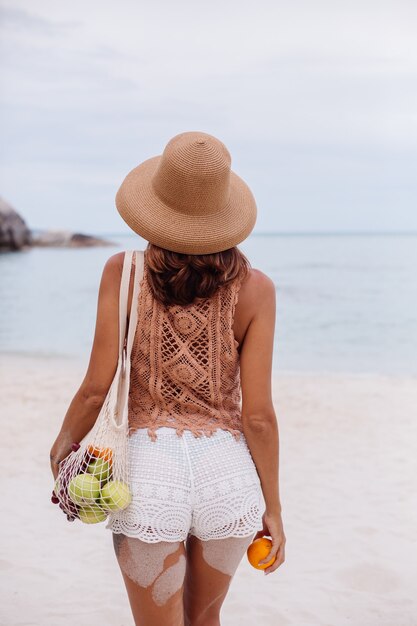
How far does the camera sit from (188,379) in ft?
5.85

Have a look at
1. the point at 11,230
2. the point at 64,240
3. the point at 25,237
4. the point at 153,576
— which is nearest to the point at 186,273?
the point at 153,576

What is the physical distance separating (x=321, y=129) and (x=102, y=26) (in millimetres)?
10930

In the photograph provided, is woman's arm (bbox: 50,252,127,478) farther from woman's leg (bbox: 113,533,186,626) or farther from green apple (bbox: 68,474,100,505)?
woman's leg (bbox: 113,533,186,626)

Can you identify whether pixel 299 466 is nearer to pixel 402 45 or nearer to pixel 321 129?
pixel 402 45

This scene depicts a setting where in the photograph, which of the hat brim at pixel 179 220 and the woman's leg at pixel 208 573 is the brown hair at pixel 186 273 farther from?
the woman's leg at pixel 208 573

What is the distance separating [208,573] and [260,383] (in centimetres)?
45

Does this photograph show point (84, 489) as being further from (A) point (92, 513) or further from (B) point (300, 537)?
(B) point (300, 537)

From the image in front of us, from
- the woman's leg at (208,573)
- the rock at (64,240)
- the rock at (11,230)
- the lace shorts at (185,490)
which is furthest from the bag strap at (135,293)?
the rock at (64,240)

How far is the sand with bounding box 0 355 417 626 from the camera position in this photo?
3469mm

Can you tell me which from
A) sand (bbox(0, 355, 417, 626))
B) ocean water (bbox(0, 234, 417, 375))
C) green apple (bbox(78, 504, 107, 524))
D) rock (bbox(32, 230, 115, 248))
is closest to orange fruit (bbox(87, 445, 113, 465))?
green apple (bbox(78, 504, 107, 524))

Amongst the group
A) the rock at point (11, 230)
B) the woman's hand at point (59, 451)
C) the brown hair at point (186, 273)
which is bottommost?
the rock at point (11, 230)

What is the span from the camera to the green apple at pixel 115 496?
169 centimetres

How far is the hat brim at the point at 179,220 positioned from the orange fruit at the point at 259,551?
71cm

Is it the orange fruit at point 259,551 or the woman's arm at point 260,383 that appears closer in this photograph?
the woman's arm at point 260,383
